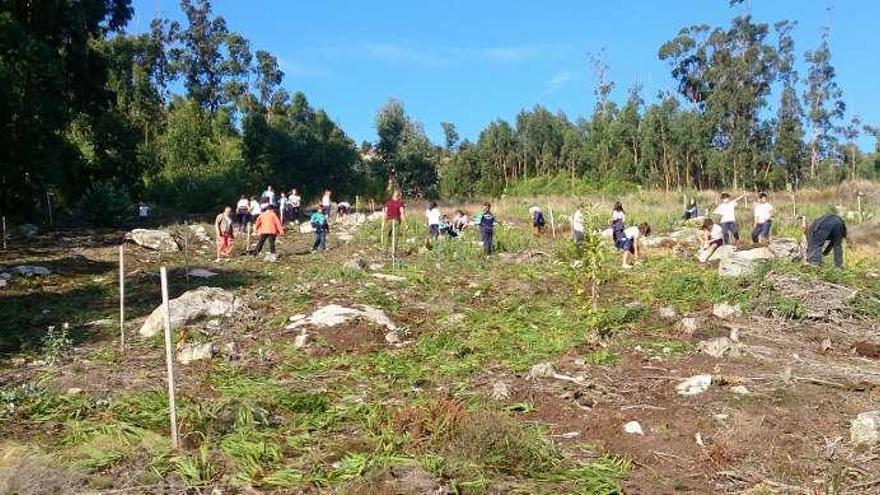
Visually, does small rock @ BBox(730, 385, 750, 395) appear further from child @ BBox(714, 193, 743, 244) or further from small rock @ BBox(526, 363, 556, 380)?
child @ BBox(714, 193, 743, 244)

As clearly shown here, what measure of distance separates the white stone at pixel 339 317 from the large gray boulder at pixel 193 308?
110 centimetres

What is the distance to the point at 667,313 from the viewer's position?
9.15 m

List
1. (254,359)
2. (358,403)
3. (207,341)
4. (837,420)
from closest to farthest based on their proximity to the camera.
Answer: (837,420)
(358,403)
(254,359)
(207,341)

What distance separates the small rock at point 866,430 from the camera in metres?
5.21

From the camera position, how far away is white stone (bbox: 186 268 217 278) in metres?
12.6

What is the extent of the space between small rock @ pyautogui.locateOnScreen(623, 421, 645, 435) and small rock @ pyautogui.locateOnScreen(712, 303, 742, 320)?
4.20 m

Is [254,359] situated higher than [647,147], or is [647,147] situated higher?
[647,147]

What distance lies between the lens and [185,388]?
6527 mm

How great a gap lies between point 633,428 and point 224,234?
11.7 m

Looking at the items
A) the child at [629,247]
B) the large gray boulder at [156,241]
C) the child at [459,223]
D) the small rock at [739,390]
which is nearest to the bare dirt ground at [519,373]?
the small rock at [739,390]

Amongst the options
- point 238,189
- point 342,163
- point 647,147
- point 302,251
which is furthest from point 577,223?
point 647,147

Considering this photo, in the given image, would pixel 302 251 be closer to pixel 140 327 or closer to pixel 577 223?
pixel 577 223

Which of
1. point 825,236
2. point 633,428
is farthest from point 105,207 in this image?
point 633,428

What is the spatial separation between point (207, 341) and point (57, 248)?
10.0 m
